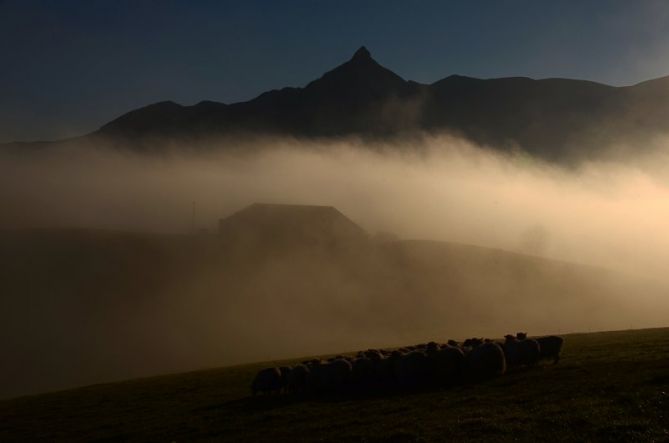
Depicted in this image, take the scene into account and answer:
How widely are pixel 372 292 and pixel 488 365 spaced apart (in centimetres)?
14245

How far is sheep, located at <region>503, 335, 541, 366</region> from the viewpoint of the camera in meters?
34.2

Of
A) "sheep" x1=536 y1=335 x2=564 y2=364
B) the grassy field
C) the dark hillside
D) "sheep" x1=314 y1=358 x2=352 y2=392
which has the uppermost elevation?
the dark hillside

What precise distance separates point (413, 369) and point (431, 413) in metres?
8.17

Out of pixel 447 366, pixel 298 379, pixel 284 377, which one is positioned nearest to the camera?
pixel 447 366

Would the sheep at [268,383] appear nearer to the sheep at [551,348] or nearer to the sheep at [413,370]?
the sheep at [413,370]

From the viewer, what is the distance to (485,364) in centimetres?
3206

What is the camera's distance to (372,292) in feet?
570

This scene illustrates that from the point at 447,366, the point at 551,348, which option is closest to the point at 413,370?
the point at 447,366

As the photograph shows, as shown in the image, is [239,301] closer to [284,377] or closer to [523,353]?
[284,377]

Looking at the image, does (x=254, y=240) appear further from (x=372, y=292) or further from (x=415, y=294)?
(x=415, y=294)

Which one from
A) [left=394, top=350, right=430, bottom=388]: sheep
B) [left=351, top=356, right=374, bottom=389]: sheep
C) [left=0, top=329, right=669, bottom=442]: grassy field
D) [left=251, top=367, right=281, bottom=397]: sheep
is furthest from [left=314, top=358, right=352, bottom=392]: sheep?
[left=251, top=367, right=281, bottom=397]: sheep

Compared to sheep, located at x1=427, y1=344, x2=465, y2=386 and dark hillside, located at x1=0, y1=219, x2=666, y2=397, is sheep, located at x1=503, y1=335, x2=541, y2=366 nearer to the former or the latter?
sheep, located at x1=427, y1=344, x2=465, y2=386

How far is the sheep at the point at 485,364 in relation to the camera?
32031mm

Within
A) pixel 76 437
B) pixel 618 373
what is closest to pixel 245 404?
pixel 76 437
